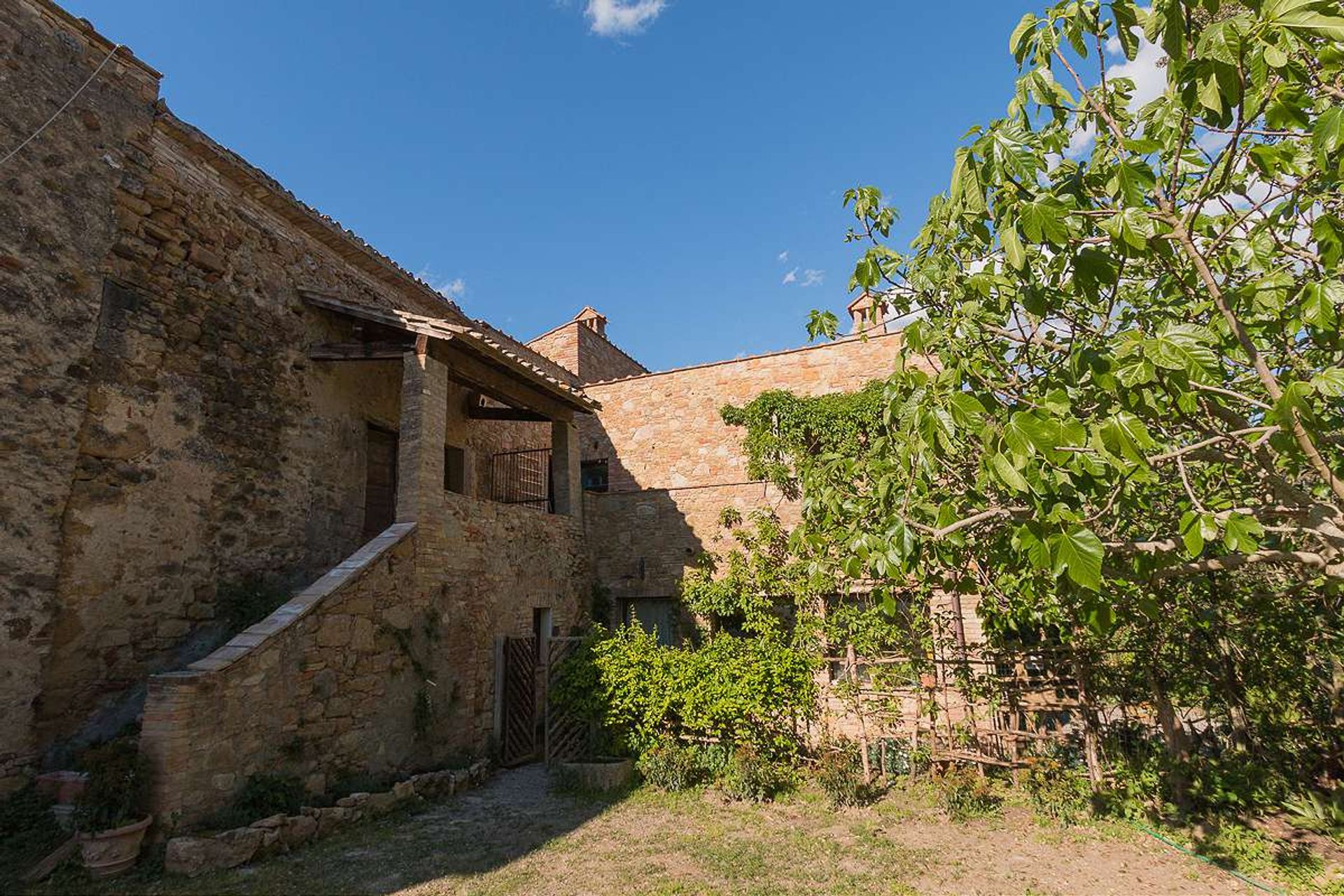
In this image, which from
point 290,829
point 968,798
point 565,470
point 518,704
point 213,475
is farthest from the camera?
point 565,470

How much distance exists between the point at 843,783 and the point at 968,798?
114 centimetres

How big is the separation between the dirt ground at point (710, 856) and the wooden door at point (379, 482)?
12.4 feet

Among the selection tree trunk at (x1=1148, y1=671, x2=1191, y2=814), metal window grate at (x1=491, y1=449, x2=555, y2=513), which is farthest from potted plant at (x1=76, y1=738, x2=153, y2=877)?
tree trunk at (x1=1148, y1=671, x2=1191, y2=814)

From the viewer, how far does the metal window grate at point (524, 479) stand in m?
12.0

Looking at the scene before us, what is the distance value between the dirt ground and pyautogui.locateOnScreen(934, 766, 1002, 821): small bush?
137mm

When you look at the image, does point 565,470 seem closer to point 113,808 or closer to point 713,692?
point 713,692

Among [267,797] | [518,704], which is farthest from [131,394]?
[518,704]

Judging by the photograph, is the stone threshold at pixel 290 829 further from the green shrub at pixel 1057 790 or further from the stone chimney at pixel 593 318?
the stone chimney at pixel 593 318

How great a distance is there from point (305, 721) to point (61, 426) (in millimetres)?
3141

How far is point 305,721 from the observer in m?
5.87

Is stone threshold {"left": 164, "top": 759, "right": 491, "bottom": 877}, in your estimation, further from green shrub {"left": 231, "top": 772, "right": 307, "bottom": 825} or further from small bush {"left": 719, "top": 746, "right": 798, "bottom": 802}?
small bush {"left": 719, "top": 746, "right": 798, "bottom": 802}

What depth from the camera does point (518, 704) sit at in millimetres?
8969

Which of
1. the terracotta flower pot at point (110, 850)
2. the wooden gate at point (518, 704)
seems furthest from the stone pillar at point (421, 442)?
the terracotta flower pot at point (110, 850)

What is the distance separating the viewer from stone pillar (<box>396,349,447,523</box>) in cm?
757
